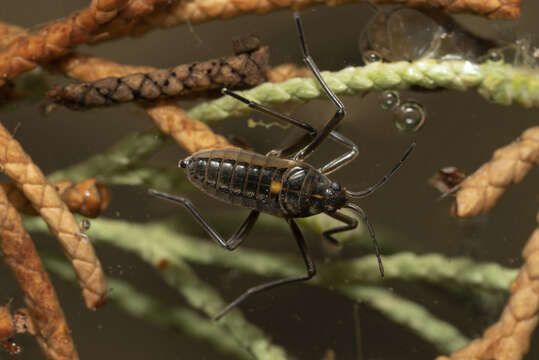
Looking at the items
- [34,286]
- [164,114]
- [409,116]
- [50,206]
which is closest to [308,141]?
[409,116]

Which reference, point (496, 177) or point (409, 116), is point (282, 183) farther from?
point (496, 177)

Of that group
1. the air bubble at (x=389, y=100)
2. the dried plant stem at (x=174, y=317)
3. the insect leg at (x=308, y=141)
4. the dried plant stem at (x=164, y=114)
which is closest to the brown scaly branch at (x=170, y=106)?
the dried plant stem at (x=164, y=114)

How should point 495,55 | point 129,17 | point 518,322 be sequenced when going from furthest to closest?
point 495,55 < point 129,17 < point 518,322

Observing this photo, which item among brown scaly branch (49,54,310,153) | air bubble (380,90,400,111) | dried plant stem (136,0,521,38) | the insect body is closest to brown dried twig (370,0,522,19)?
dried plant stem (136,0,521,38)

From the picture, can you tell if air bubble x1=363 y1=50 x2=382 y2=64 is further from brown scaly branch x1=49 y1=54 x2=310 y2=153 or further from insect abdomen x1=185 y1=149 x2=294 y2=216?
insect abdomen x1=185 y1=149 x2=294 y2=216

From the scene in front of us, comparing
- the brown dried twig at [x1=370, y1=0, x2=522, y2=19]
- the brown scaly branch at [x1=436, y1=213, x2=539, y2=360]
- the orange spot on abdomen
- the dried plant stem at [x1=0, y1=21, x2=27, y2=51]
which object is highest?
the dried plant stem at [x1=0, y1=21, x2=27, y2=51]

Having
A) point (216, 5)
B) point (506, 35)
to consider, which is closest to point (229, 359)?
point (216, 5)
